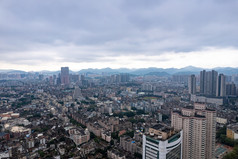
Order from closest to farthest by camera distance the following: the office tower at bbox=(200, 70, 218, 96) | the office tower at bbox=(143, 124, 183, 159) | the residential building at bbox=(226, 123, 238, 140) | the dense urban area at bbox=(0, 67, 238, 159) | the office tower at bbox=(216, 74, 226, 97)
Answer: the office tower at bbox=(143, 124, 183, 159), the dense urban area at bbox=(0, 67, 238, 159), the residential building at bbox=(226, 123, 238, 140), the office tower at bbox=(216, 74, 226, 97), the office tower at bbox=(200, 70, 218, 96)

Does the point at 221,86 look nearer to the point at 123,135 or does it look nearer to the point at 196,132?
the point at 123,135

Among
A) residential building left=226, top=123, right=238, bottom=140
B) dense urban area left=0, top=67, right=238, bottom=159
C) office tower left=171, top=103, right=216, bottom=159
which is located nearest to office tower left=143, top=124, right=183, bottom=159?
dense urban area left=0, top=67, right=238, bottom=159

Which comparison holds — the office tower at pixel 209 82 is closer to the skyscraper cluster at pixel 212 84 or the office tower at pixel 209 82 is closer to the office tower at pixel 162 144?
the skyscraper cluster at pixel 212 84

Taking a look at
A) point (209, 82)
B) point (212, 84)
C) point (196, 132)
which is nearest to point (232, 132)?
point (196, 132)

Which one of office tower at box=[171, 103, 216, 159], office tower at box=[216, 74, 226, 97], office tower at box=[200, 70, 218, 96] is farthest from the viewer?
office tower at box=[200, 70, 218, 96]

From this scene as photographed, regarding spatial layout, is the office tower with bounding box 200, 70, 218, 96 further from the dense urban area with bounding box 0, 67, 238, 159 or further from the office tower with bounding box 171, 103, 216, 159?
the office tower with bounding box 171, 103, 216, 159

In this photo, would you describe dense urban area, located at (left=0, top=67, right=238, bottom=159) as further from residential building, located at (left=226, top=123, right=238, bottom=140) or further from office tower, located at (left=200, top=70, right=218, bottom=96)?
office tower, located at (left=200, top=70, right=218, bottom=96)

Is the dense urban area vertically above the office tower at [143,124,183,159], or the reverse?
the office tower at [143,124,183,159]

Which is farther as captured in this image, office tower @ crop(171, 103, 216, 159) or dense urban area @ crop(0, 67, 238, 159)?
office tower @ crop(171, 103, 216, 159)
